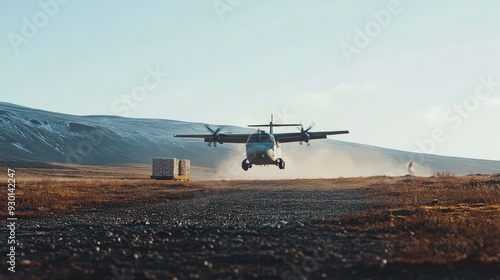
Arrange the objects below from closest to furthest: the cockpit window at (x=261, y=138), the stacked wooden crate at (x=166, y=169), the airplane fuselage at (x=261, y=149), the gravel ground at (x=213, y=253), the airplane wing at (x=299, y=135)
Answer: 1. the gravel ground at (x=213, y=253)
2. the airplane fuselage at (x=261, y=149)
3. the cockpit window at (x=261, y=138)
4. the airplane wing at (x=299, y=135)
5. the stacked wooden crate at (x=166, y=169)

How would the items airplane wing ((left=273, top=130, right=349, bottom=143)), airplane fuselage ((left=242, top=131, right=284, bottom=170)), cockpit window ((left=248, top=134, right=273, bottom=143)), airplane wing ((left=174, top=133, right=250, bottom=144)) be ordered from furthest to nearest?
airplane wing ((left=174, top=133, right=250, bottom=144))
airplane wing ((left=273, top=130, right=349, bottom=143))
cockpit window ((left=248, top=134, right=273, bottom=143))
airplane fuselage ((left=242, top=131, right=284, bottom=170))

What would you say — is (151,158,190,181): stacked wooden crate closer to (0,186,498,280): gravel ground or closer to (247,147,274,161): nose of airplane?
(247,147,274,161): nose of airplane

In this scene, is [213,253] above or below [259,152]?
below

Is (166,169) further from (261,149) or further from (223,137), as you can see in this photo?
(261,149)

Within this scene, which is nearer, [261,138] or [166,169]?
[261,138]

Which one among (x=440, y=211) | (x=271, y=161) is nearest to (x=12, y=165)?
(x=271, y=161)

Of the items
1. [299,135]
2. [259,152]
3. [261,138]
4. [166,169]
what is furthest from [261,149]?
[166,169]

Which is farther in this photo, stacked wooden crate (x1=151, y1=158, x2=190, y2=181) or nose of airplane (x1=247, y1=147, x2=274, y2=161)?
stacked wooden crate (x1=151, y1=158, x2=190, y2=181)

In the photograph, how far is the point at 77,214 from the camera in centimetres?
2388

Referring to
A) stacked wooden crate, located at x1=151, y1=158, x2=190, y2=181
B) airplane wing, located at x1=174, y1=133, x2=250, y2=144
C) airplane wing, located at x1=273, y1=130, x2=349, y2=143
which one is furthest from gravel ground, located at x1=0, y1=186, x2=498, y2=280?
stacked wooden crate, located at x1=151, y1=158, x2=190, y2=181

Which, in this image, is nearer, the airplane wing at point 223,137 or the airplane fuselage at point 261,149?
the airplane fuselage at point 261,149

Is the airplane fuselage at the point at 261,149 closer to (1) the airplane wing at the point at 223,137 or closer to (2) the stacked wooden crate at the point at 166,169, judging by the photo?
(1) the airplane wing at the point at 223,137

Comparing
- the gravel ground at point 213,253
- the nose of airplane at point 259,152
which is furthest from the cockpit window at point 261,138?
the gravel ground at point 213,253

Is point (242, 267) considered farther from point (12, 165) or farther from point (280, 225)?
point (12, 165)
